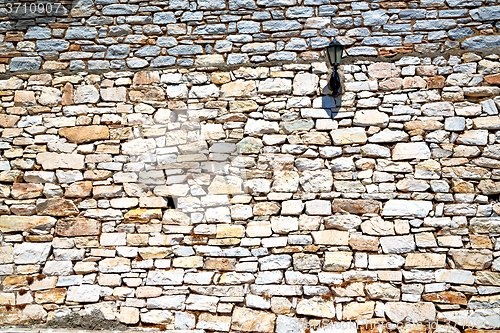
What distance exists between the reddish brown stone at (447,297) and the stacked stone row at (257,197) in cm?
1

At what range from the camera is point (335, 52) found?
344 cm

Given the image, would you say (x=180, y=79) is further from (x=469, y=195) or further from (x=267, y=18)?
(x=469, y=195)

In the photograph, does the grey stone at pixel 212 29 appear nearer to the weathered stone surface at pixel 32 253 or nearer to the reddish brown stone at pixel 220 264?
the reddish brown stone at pixel 220 264

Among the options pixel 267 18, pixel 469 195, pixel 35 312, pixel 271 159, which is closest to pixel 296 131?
pixel 271 159

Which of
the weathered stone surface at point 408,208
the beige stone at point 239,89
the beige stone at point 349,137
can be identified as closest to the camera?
the weathered stone surface at point 408,208

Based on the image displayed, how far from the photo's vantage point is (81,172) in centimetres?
376

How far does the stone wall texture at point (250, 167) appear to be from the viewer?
3.48 metres

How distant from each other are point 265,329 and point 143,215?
5.33ft

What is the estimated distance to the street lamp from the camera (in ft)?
11.3

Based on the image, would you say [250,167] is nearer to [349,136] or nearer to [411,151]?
[349,136]

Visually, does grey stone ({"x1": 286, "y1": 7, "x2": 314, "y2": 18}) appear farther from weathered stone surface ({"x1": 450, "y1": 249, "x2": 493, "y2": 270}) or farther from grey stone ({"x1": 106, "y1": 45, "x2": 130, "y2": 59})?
weathered stone surface ({"x1": 450, "y1": 249, "x2": 493, "y2": 270})

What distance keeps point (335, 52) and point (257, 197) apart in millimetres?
1579

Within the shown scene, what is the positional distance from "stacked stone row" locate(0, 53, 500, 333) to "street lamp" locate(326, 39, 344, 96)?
135 mm

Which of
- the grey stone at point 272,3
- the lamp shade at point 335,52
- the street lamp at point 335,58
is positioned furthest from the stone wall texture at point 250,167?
the lamp shade at point 335,52
